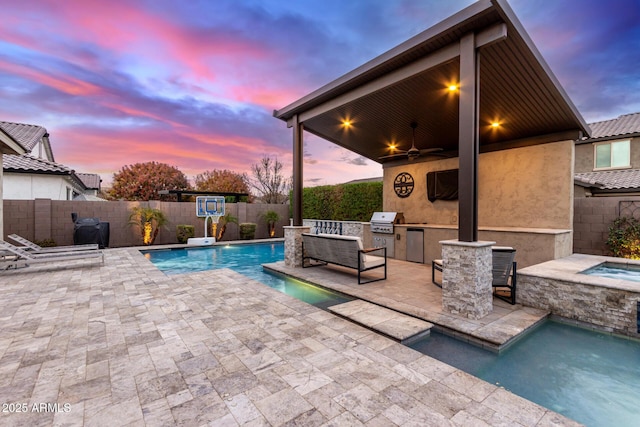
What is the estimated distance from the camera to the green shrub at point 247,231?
1347 centimetres

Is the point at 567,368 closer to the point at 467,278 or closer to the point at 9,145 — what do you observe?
the point at 467,278

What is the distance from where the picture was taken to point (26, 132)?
13.7m

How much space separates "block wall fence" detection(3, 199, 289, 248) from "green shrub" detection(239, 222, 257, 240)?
1.51 feet

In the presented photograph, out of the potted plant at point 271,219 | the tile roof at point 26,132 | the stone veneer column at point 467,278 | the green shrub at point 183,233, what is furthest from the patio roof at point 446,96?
the tile roof at point 26,132

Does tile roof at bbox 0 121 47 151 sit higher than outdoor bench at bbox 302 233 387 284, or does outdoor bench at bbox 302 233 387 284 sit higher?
tile roof at bbox 0 121 47 151

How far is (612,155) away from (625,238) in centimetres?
693

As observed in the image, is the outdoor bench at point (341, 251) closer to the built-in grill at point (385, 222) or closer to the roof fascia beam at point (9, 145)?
the built-in grill at point (385, 222)

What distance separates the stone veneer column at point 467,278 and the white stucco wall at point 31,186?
49.6 ft

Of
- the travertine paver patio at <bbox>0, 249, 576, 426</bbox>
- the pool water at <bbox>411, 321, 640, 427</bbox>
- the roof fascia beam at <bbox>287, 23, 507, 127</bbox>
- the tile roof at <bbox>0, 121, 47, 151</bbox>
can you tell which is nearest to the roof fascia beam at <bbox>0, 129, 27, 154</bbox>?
the travertine paver patio at <bbox>0, 249, 576, 426</bbox>

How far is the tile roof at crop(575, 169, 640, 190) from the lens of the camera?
965cm

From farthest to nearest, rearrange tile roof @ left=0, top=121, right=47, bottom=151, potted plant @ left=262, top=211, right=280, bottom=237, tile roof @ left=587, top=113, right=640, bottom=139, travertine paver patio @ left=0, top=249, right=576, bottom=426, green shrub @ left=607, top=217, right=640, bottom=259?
1. potted plant @ left=262, top=211, right=280, bottom=237
2. tile roof @ left=0, top=121, right=47, bottom=151
3. tile roof @ left=587, top=113, right=640, bottom=139
4. green shrub @ left=607, top=217, right=640, bottom=259
5. travertine paver patio @ left=0, top=249, right=576, bottom=426

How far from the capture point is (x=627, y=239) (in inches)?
266

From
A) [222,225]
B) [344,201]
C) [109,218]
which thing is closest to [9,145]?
[109,218]

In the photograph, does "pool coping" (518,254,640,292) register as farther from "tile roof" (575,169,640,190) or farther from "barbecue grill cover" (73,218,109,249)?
"barbecue grill cover" (73,218,109,249)
